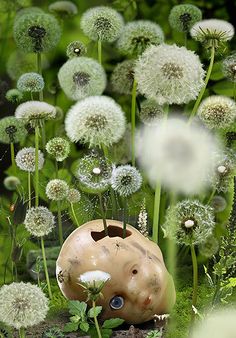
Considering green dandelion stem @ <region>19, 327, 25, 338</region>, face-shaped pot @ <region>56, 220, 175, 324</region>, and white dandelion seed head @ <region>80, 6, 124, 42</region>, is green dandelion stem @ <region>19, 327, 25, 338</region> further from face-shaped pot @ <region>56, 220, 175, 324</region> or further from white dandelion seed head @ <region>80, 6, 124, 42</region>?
white dandelion seed head @ <region>80, 6, 124, 42</region>

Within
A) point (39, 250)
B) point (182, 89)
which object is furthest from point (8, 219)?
point (182, 89)

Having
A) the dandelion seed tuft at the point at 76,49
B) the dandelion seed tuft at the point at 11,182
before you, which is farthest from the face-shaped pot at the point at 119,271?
the dandelion seed tuft at the point at 76,49

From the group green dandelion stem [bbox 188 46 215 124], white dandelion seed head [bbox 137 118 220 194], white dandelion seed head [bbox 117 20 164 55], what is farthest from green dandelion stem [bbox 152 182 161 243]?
white dandelion seed head [bbox 117 20 164 55]

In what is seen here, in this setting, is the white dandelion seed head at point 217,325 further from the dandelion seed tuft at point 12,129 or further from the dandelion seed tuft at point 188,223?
the dandelion seed tuft at point 12,129

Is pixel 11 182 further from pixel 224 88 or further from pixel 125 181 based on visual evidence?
pixel 224 88

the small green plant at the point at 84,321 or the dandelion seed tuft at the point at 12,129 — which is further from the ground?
the dandelion seed tuft at the point at 12,129

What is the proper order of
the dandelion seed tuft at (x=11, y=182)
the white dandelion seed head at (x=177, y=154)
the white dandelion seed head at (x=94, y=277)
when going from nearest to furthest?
1. the white dandelion seed head at (x=94, y=277)
2. the white dandelion seed head at (x=177, y=154)
3. the dandelion seed tuft at (x=11, y=182)
